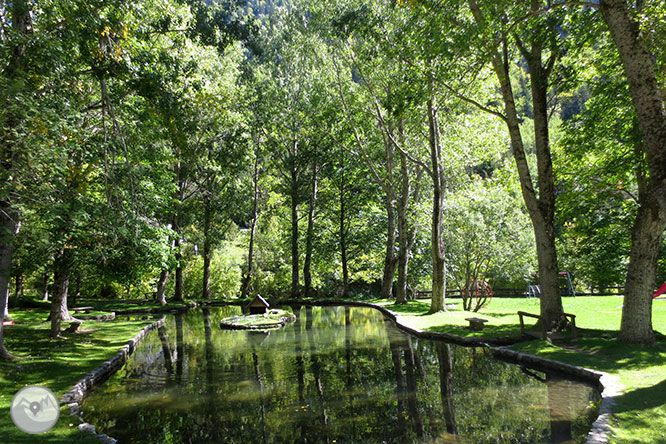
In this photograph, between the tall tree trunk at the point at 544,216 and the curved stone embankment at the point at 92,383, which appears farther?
the tall tree trunk at the point at 544,216

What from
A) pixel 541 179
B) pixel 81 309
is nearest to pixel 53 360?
pixel 541 179

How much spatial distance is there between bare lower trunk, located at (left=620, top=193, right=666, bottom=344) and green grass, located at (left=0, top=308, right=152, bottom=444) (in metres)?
10.3

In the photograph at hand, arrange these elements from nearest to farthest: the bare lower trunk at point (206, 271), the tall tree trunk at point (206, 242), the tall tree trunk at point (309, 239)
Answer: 1. the tall tree trunk at point (206, 242)
2. the bare lower trunk at point (206, 271)
3. the tall tree trunk at point (309, 239)

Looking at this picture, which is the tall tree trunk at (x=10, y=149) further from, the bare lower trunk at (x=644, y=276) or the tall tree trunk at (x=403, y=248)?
the tall tree trunk at (x=403, y=248)

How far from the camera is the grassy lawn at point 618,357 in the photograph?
207 inches

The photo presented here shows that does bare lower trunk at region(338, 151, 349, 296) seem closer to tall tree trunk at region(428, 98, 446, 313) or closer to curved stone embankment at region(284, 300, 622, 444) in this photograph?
tall tree trunk at region(428, 98, 446, 313)

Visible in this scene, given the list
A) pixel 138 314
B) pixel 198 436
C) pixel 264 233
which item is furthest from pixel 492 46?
pixel 264 233

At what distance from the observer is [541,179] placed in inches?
474

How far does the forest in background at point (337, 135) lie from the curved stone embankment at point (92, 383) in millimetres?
2438

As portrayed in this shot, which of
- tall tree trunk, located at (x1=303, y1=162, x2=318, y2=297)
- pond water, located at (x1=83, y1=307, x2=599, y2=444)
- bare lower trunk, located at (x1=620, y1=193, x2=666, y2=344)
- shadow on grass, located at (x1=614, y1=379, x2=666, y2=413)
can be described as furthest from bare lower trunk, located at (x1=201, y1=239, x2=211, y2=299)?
shadow on grass, located at (x1=614, y1=379, x2=666, y2=413)

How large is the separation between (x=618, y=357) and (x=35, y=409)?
10.7 m

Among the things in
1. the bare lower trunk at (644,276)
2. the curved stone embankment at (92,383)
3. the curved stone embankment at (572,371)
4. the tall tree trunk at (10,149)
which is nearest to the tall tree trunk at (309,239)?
the curved stone embankment at (572,371)

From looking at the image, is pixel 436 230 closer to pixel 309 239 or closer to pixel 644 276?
pixel 644 276

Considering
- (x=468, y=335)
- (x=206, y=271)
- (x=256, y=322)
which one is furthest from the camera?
(x=206, y=271)
